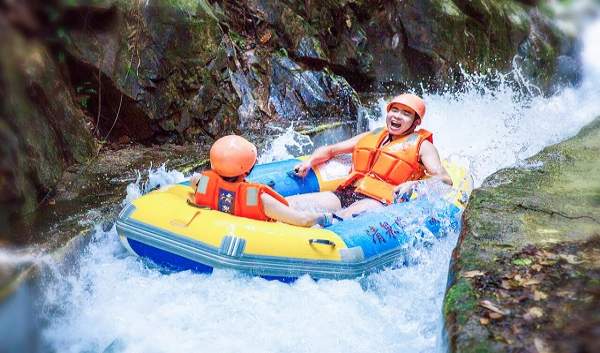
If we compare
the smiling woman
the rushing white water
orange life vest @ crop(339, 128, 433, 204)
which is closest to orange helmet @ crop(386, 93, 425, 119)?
the smiling woman

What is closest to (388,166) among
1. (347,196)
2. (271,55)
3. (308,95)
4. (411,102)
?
(347,196)

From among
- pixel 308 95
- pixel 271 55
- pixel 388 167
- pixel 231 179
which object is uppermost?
pixel 271 55

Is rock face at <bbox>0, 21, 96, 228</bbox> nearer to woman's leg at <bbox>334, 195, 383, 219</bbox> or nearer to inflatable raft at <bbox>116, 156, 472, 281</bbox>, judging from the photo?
inflatable raft at <bbox>116, 156, 472, 281</bbox>

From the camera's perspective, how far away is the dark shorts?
4473mm

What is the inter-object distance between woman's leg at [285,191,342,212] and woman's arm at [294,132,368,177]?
0.38 metres

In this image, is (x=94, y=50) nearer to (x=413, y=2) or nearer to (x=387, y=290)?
(x=387, y=290)

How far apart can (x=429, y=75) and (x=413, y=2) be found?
1.47 metres

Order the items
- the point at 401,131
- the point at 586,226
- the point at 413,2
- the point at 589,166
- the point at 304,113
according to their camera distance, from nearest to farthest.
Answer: the point at 586,226, the point at 589,166, the point at 401,131, the point at 304,113, the point at 413,2

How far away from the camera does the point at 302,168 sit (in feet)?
15.4

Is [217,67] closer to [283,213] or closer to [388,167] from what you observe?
[388,167]

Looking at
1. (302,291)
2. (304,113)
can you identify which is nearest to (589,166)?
(302,291)

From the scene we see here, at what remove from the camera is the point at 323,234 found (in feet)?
11.9

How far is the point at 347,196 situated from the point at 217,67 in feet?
9.48

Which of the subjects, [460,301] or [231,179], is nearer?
[460,301]
